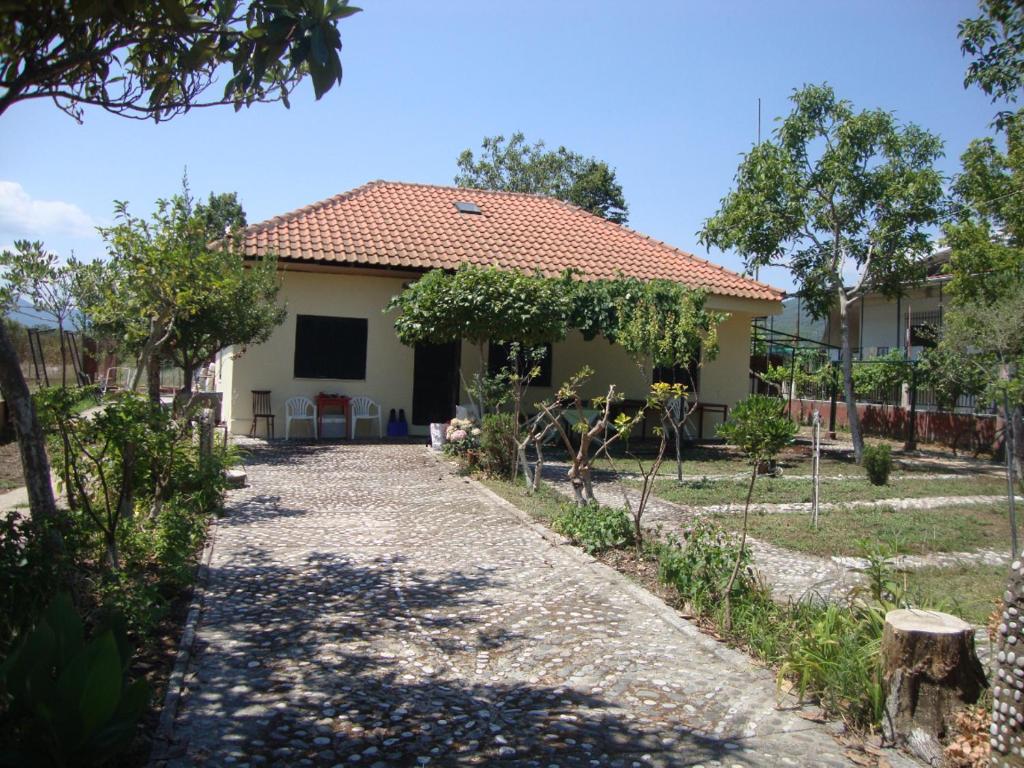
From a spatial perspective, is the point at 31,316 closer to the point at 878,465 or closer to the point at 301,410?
the point at 301,410

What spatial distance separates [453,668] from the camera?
4.50 metres

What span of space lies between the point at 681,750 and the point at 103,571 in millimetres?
3488

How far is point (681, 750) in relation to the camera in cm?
361

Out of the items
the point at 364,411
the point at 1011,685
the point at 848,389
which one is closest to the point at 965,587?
the point at 1011,685

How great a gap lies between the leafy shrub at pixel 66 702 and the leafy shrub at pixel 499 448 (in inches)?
318

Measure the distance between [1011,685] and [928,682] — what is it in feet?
2.16

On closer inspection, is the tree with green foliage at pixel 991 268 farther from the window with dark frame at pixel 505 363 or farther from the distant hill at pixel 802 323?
the window with dark frame at pixel 505 363

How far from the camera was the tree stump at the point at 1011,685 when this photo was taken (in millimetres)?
2990

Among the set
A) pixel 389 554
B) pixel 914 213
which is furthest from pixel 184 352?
pixel 914 213

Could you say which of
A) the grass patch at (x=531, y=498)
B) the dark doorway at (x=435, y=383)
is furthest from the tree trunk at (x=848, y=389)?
the grass patch at (x=531, y=498)

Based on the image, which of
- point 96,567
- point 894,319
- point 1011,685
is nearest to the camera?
point 1011,685

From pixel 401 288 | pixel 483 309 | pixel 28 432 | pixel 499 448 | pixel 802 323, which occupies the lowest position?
pixel 499 448

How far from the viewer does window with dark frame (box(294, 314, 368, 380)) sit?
599 inches

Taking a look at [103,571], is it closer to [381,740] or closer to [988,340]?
[381,740]
